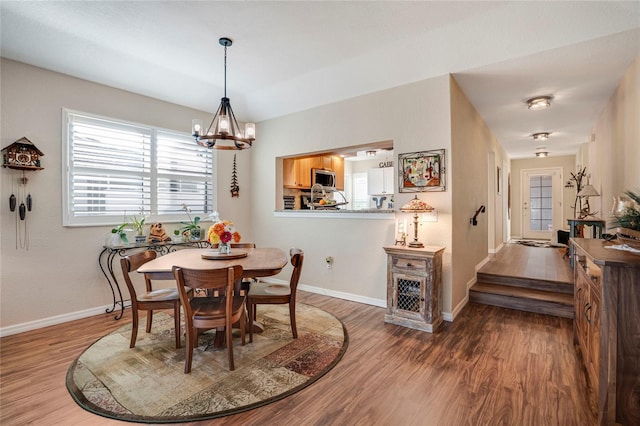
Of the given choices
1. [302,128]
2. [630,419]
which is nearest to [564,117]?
[302,128]

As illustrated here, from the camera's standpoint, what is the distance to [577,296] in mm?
2584

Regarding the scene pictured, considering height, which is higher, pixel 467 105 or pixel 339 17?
pixel 339 17

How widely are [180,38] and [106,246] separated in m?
2.54

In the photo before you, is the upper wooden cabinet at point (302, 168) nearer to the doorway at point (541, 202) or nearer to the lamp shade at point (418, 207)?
the lamp shade at point (418, 207)

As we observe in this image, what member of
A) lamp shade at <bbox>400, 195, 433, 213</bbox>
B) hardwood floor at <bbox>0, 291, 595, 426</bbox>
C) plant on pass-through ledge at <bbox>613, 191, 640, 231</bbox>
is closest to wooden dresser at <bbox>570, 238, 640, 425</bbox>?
hardwood floor at <bbox>0, 291, 595, 426</bbox>

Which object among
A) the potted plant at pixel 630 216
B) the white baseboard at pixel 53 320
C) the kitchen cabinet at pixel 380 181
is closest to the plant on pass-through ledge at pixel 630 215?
the potted plant at pixel 630 216

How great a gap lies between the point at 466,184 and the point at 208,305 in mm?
3396

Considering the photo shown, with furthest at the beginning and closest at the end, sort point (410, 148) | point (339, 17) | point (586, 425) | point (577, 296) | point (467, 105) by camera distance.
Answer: point (467, 105) → point (410, 148) → point (339, 17) → point (577, 296) → point (586, 425)

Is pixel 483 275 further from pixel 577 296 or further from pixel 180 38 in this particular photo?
pixel 180 38

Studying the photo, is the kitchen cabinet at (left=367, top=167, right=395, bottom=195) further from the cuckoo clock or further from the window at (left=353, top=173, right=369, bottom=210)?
the cuckoo clock

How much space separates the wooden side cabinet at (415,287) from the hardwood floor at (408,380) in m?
0.14

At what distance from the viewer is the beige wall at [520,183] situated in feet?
27.0

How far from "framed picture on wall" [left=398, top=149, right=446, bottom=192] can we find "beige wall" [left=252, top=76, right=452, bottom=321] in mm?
74

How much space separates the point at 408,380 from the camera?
2.23 m
